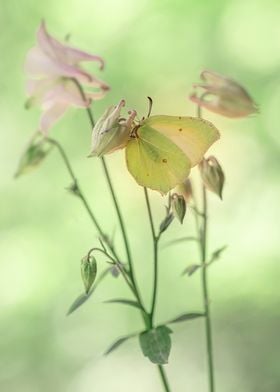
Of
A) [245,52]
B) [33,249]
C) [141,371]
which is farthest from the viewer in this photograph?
[245,52]

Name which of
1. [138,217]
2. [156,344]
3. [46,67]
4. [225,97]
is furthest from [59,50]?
[138,217]

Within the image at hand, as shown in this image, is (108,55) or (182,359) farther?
(108,55)

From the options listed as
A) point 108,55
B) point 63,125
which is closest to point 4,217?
point 63,125

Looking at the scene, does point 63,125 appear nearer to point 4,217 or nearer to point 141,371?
point 4,217

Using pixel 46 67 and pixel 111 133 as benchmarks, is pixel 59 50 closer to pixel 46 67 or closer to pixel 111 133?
pixel 46 67

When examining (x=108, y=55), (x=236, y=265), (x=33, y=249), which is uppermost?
(x=108, y=55)

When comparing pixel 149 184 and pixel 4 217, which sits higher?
pixel 4 217
